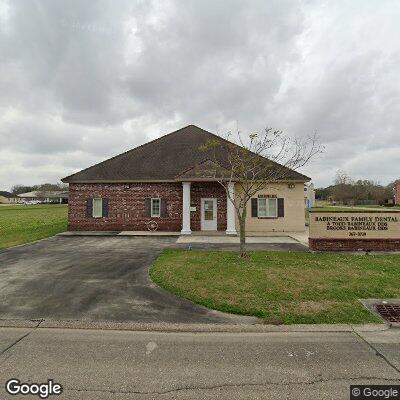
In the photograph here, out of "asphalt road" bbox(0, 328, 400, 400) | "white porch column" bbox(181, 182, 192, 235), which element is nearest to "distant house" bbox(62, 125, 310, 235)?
"white porch column" bbox(181, 182, 192, 235)

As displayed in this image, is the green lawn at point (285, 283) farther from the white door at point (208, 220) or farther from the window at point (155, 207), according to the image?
the window at point (155, 207)

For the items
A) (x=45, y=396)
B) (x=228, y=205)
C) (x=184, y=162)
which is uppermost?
(x=184, y=162)

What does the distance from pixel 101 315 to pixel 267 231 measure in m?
15.9

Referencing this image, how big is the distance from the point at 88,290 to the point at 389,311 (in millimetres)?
7134

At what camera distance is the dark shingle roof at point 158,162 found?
21000 mm

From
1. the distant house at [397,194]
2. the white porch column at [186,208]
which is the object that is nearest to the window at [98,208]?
the white porch column at [186,208]

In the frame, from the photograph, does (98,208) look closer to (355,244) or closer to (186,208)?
(186,208)

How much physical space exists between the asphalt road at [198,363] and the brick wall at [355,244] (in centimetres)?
775

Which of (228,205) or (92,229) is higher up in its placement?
(228,205)

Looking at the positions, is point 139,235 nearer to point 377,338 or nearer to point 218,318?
point 218,318

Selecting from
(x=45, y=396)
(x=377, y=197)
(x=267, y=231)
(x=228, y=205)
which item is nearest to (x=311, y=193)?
(x=267, y=231)

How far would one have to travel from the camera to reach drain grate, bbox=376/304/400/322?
602cm

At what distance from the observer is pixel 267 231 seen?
20.7 metres

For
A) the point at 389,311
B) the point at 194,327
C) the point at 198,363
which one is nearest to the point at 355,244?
the point at 389,311
